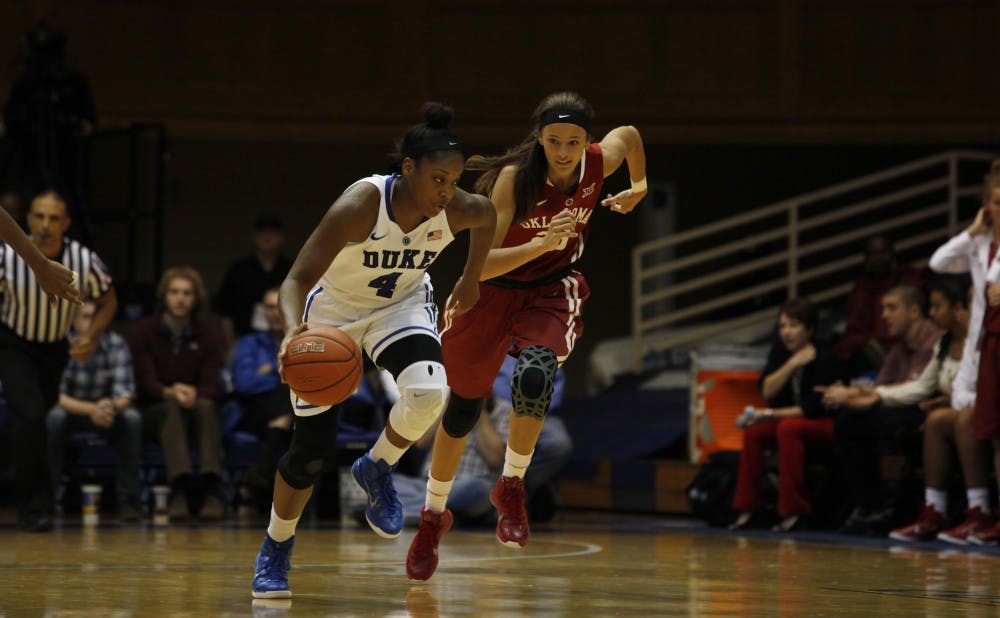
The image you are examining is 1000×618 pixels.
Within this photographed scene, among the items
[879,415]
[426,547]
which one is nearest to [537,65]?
[879,415]

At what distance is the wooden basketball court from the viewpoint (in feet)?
15.8

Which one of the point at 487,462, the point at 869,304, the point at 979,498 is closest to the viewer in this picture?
the point at 979,498

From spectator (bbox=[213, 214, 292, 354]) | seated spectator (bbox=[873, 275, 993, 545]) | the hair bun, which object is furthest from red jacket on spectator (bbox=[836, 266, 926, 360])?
the hair bun

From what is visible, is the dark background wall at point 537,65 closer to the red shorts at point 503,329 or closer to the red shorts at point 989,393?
the red shorts at point 989,393

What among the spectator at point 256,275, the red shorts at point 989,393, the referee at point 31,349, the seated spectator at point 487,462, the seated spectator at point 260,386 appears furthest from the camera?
the spectator at point 256,275

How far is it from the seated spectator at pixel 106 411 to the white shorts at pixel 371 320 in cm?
402

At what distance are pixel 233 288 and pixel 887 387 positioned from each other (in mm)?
4531

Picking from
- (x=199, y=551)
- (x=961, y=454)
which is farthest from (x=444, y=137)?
(x=961, y=454)

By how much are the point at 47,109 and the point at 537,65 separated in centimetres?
356

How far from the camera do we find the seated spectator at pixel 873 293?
9758 mm

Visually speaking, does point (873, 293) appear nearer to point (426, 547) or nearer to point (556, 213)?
point (556, 213)

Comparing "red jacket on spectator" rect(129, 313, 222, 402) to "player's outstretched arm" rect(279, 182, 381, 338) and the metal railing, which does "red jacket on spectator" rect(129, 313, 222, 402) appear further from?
"player's outstretched arm" rect(279, 182, 381, 338)

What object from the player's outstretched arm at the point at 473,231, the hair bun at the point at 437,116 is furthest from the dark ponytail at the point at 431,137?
the player's outstretched arm at the point at 473,231

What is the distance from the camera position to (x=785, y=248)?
42.7 feet
